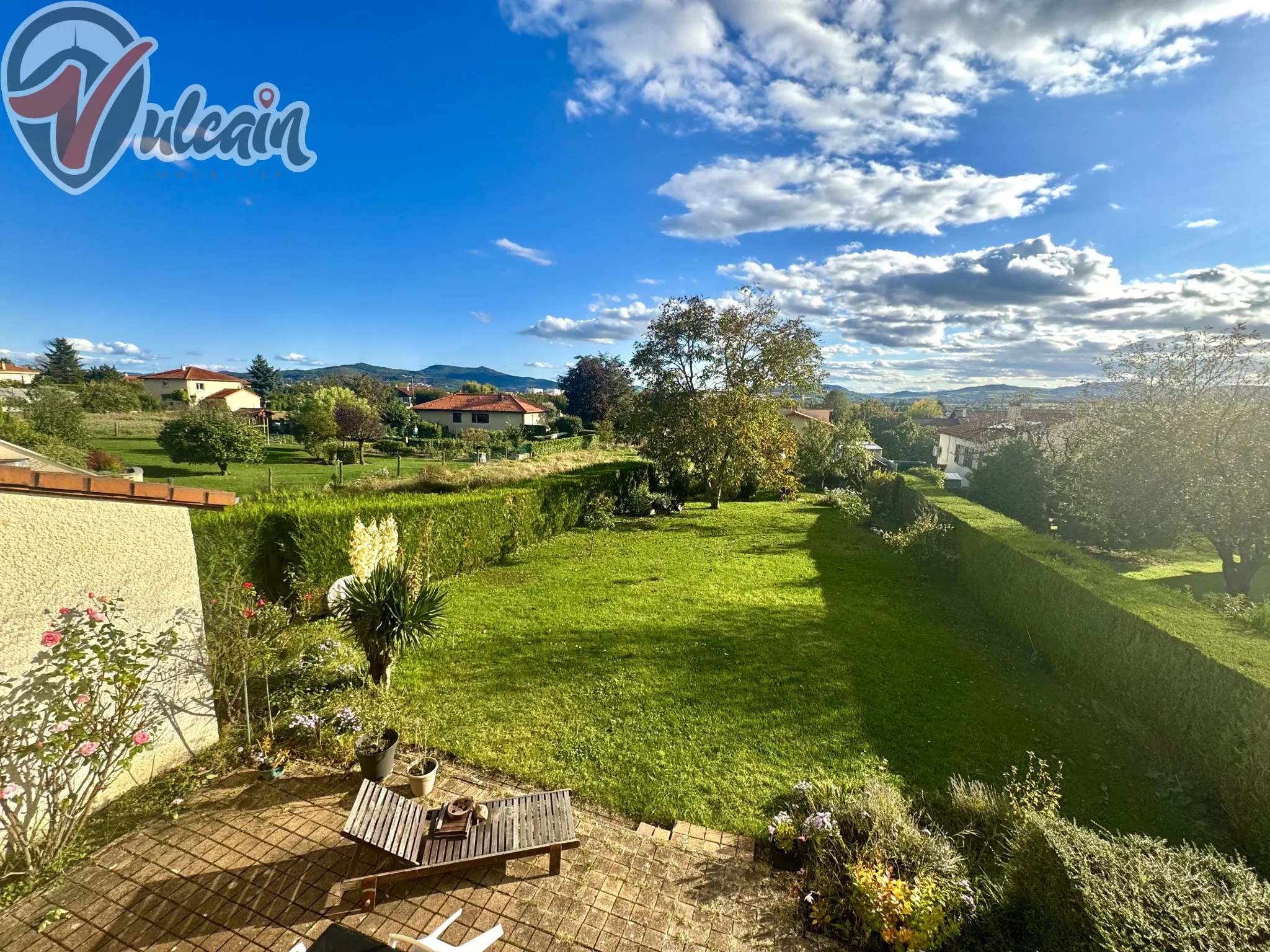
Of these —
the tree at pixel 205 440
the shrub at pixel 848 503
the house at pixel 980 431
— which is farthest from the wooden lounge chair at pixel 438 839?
the tree at pixel 205 440

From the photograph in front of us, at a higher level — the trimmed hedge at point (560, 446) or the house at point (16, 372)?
the house at point (16, 372)

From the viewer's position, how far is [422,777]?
→ 5.09 m

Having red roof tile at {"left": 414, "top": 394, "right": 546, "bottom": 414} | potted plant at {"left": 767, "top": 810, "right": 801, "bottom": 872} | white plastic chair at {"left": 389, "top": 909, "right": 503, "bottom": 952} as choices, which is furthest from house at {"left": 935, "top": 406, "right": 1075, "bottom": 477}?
red roof tile at {"left": 414, "top": 394, "right": 546, "bottom": 414}

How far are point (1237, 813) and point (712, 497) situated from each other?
1927 centimetres

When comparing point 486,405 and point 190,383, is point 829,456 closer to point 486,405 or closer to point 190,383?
point 486,405

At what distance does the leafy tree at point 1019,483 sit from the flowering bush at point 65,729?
23416 mm

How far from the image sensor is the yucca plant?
21.5 feet

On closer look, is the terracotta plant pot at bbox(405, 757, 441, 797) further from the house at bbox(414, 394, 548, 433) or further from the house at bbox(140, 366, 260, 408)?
the house at bbox(140, 366, 260, 408)

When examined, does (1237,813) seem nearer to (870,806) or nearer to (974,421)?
(870,806)

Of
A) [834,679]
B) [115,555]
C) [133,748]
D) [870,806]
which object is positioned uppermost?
[115,555]

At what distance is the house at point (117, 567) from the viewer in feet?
13.2

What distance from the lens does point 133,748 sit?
4.55 metres

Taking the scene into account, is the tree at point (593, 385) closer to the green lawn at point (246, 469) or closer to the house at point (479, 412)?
the house at point (479, 412)

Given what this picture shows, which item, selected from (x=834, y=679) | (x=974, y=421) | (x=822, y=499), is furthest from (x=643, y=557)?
(x=974, y=421)
